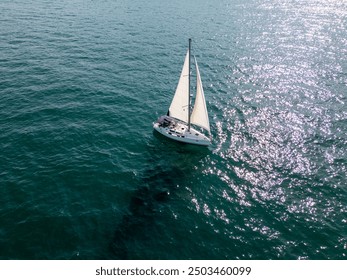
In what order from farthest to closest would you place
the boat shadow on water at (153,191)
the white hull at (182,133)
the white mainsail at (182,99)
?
1. the white hull at (182,133)
2. the white mainsail at (182,99)
3. the boat shadow on water at (153,191)

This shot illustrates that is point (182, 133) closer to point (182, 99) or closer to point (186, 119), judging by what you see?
point (186, 119)

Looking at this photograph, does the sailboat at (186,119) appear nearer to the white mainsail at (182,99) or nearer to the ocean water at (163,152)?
the white mainsail at (182,99)

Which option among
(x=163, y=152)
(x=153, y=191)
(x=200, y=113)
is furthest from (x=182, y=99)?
(x=153, y=191)

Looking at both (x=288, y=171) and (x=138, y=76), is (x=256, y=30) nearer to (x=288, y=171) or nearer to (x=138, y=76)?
(x=138, y=76)

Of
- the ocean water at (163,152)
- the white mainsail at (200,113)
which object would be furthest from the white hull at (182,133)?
the white mainsail at (200,113)

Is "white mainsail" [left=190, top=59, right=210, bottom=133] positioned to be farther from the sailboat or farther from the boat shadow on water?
the boat shadow on water

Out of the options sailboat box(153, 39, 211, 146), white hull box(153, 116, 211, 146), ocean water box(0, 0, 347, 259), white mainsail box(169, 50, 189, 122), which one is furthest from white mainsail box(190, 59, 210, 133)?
ocean water box(0, 0, 347, 259)
